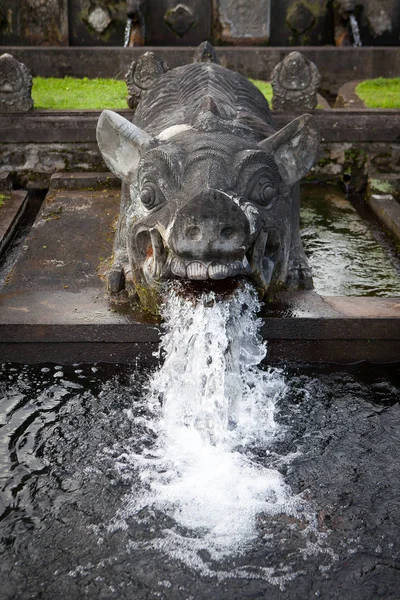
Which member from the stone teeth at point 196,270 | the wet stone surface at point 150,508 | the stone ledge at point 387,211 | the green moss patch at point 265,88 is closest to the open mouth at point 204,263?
the stone teeth at point 196,270

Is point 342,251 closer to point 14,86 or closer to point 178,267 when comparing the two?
point 178,267

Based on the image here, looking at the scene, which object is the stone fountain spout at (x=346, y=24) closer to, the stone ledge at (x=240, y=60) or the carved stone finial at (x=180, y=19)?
the stone ledge at (x=240, y=60)

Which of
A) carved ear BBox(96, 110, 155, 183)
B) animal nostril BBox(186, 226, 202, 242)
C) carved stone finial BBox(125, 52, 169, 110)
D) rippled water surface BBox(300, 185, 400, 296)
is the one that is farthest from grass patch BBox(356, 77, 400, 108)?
animal nostril BBox(186, 226, 202, 242)

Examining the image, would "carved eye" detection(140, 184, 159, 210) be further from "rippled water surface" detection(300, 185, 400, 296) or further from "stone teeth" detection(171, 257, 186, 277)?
"rippled water surface" detection(300, 185, 400, 296)

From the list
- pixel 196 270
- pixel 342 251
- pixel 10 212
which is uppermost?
pixel 196 270

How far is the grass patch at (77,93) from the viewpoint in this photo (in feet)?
36.5

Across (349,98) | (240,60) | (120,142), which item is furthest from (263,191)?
(240,60)

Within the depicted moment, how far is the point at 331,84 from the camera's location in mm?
14117

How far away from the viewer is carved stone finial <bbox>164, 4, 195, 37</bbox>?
602 inches

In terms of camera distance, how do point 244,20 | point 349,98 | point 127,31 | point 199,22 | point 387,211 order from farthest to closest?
point 199,22
point 244,20
point 127,31
point 349,98
point 387,211

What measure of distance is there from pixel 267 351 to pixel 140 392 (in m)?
1.05

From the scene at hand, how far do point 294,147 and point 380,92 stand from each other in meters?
6.93

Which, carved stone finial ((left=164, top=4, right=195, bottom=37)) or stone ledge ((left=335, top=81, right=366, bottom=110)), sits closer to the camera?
stone ledge ((left=335, top=81, right=366, bottom=110))

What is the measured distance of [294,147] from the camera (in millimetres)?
5918
